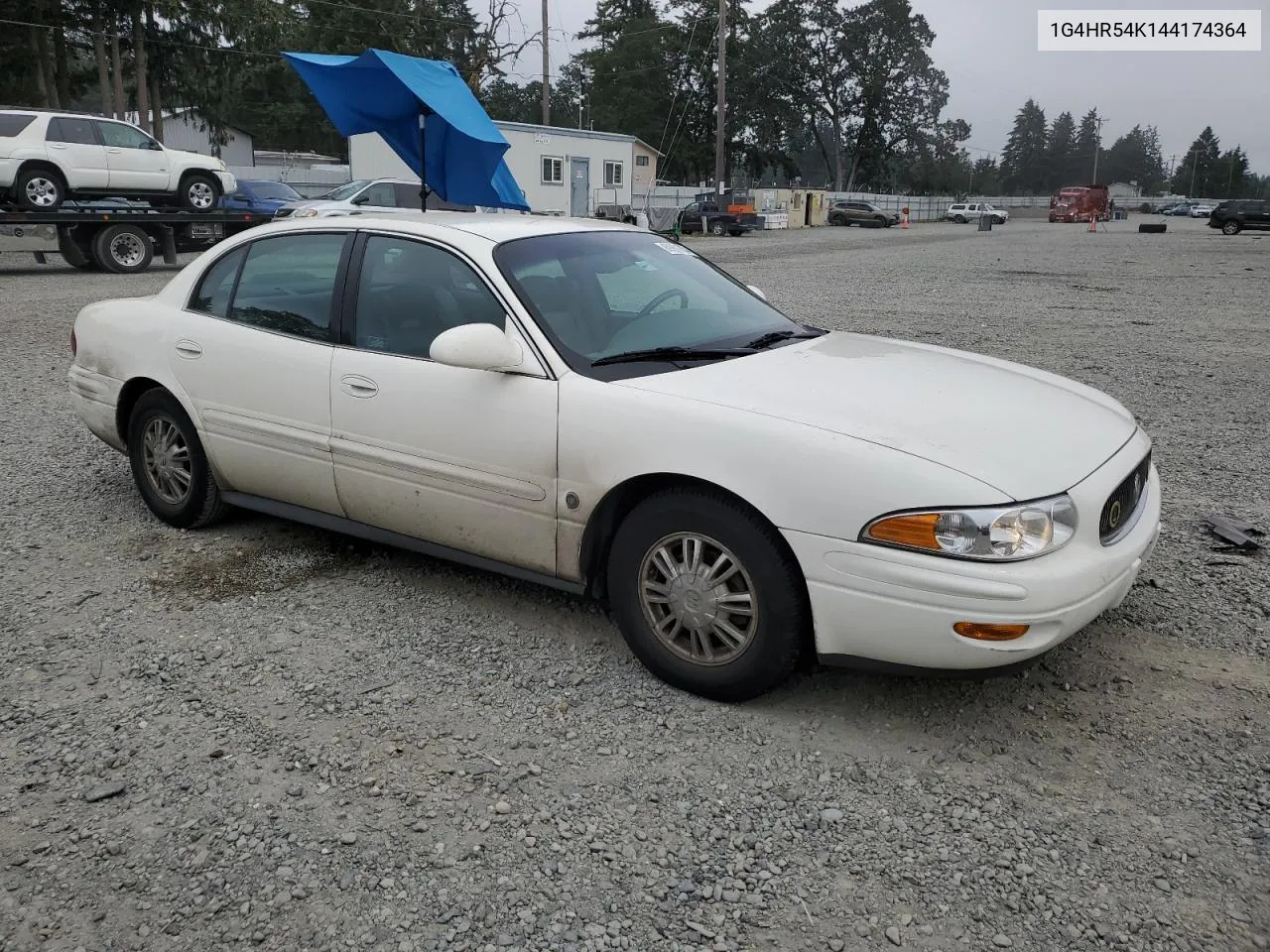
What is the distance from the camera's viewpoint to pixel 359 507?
4.14 meters

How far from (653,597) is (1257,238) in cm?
4325

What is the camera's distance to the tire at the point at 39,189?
17.3 meters

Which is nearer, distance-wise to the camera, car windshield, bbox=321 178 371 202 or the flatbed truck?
the flatbed truck

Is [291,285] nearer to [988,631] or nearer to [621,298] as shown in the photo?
[621,298]

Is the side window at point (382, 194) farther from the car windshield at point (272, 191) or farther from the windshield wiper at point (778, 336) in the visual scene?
the windshield wiper at point (778, 336)

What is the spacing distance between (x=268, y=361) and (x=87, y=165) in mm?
16627

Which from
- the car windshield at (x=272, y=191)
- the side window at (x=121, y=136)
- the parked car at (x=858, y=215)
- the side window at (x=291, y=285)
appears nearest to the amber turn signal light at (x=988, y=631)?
the side window at (x=291, y=285)

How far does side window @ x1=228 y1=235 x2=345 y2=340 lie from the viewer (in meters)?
4.24

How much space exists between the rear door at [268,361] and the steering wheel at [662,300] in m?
1.25

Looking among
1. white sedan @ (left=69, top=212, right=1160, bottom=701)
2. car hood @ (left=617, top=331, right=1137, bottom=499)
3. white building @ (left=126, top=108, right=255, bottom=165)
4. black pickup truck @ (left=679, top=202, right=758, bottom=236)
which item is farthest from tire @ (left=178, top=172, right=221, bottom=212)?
white building @ (left=126, top=108, right=255, bottom=165)

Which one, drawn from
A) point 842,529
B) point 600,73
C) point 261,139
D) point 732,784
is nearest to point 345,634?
point 732,784

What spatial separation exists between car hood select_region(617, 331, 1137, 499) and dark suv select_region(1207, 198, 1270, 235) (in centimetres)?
4534

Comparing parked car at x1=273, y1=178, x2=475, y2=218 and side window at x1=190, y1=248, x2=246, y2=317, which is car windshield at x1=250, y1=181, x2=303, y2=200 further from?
side window at x1=190, y1=248, x2=246, y2=317

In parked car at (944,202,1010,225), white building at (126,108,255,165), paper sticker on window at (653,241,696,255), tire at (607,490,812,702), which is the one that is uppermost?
white building at (126,108,255,165)
